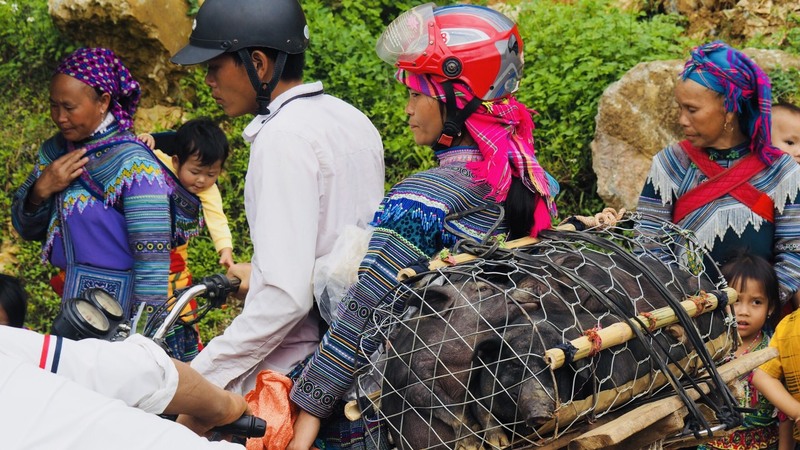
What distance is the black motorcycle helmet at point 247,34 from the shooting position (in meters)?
3.52

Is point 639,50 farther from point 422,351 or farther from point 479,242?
point 422,351

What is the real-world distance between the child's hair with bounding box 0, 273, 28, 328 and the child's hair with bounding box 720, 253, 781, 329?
11.1 feet

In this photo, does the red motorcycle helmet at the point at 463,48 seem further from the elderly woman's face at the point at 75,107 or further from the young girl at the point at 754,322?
the elderly woman's face at the point at 75,107

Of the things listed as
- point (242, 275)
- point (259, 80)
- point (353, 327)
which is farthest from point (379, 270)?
point (259, 80)

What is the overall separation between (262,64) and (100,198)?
134cm

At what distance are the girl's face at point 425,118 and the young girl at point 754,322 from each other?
5.37ft

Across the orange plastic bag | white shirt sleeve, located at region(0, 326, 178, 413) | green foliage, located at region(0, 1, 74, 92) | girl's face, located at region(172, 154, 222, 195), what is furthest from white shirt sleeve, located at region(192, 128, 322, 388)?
green foliage, located at region(0, 1, 74, 92)

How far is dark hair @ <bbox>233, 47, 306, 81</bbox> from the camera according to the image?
3551mm

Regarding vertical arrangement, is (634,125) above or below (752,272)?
below

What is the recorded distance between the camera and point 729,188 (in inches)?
170

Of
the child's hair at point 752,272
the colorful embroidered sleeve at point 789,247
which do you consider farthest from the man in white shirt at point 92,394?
the colorful embroidered sleeve at point 789,247

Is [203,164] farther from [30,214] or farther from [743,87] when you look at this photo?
[743,87]

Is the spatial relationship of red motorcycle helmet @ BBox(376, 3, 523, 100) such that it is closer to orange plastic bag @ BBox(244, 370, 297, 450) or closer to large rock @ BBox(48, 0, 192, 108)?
orange plastic bag @ BBox(244, 370, 297, 450)

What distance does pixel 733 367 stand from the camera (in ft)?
9.96
